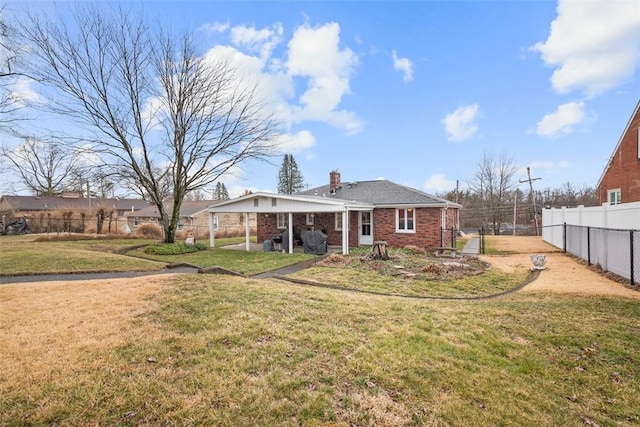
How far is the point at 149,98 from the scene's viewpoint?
1895cm

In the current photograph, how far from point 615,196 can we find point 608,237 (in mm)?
11132

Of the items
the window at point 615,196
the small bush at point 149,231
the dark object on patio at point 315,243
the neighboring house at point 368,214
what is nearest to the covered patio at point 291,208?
the neighboring house at point 368,214

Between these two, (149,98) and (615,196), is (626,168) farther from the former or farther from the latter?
(149,98)

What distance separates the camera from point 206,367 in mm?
3490

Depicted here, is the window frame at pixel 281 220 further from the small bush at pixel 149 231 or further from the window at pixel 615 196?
the window at pixel 615 196

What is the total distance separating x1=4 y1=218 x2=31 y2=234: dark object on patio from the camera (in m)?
27.9

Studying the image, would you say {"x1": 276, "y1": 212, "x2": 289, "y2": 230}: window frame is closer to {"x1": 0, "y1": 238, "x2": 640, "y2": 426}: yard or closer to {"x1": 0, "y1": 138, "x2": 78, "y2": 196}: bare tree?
{"x1": 0, "y1": 238, "x2": 640, "y2": 426}: yard

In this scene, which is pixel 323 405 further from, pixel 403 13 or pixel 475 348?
pixel 403 13

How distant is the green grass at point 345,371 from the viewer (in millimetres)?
2854

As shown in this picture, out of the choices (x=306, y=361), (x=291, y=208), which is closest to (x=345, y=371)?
(x=306, y=361)

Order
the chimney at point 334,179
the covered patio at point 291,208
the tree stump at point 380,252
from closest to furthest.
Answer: the tree stump at point 380,252
the covered patio at point 291,208
the chimney at point 334,179

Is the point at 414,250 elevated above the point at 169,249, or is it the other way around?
the point at 169,249

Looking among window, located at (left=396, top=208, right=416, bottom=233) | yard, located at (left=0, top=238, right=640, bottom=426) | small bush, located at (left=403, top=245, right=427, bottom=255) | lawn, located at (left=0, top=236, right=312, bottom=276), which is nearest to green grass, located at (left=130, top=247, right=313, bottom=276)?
lawn, located at (left=0, top=236, right=312, bottom=276)

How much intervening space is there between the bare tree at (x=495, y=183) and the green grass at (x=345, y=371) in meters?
30.6
